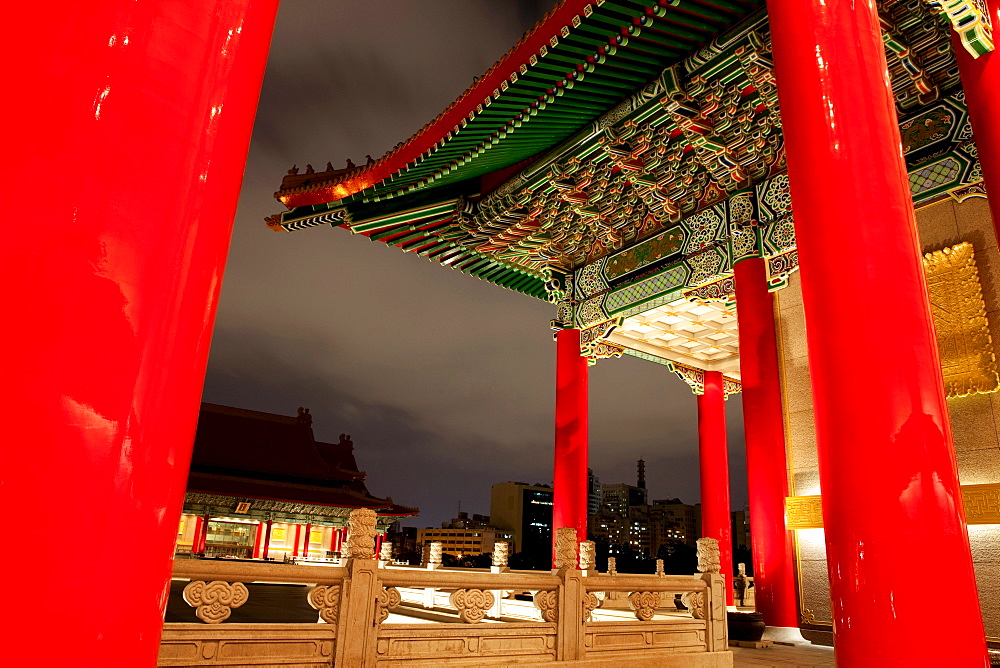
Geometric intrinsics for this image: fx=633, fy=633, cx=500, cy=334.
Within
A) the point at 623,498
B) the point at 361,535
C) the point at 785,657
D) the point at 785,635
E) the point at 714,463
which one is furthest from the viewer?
the point at 623,498

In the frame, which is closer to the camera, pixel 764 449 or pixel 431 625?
pixel 431 625

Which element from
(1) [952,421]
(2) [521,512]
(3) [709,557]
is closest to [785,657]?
(3) [709,557]

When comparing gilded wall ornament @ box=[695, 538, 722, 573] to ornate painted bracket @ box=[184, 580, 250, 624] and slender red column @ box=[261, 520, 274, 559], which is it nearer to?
ornate painted bracket @ box=[184, 580, 250, 624]

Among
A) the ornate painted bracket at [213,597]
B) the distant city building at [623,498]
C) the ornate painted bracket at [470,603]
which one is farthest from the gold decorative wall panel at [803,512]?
the distant city building at [623,498]

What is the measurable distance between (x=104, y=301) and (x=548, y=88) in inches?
275

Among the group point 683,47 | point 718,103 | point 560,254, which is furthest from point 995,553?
point 560,254

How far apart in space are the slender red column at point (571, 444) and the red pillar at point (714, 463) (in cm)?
278

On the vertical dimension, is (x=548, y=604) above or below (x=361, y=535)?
below

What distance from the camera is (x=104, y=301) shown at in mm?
1048

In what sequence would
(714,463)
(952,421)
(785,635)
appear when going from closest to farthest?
(952,421) < (785,635) < (714,463)

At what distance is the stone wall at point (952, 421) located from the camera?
6250mm

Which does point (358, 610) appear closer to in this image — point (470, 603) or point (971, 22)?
point (470, 603)

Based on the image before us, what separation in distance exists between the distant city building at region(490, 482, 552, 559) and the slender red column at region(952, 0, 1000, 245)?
6510cm

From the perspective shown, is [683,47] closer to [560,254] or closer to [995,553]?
[560,254]
